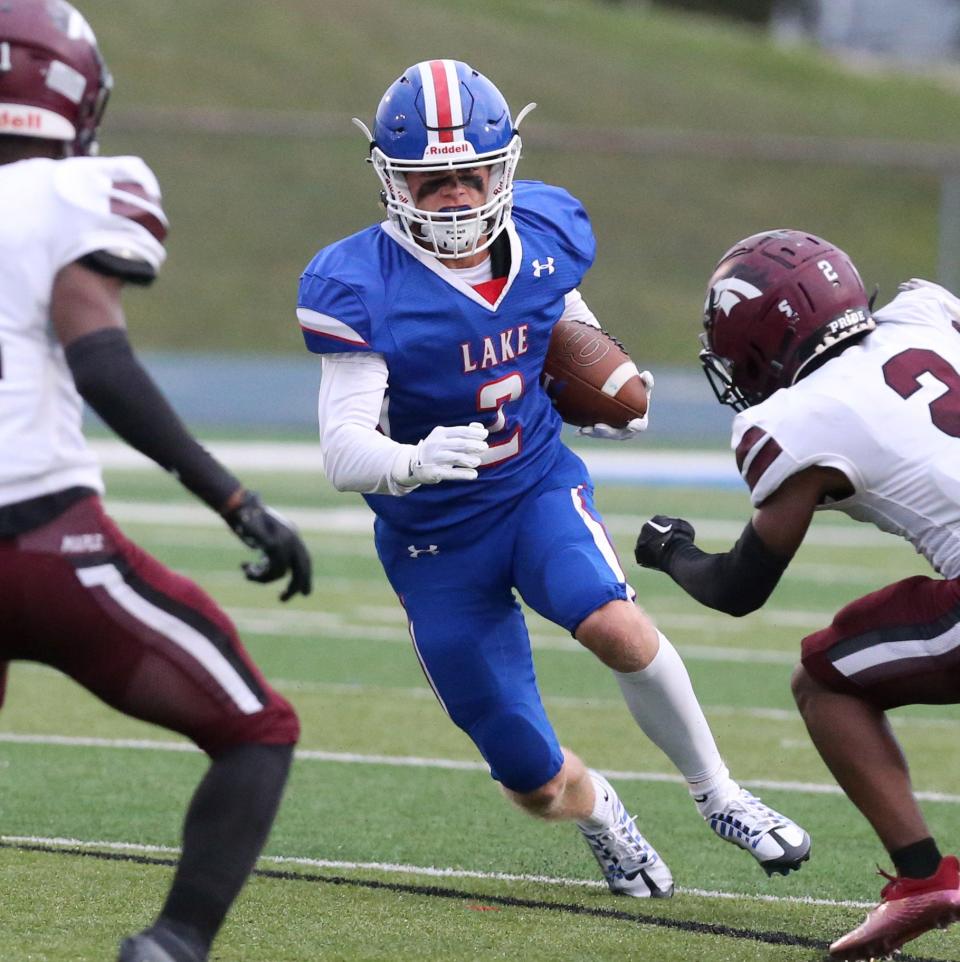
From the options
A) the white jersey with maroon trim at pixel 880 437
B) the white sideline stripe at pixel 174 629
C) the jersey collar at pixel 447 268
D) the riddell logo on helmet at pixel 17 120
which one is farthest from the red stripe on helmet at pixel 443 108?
the white sideline stripe at pixel 174 629

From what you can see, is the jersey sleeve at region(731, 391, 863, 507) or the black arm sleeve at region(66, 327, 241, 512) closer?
the black arm sleeve at region(66, 327, 241, 512)

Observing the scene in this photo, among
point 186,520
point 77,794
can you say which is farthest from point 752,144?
point 77,794

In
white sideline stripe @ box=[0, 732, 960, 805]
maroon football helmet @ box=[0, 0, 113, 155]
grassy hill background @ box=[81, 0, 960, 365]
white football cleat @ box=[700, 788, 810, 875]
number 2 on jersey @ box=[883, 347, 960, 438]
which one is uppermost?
maroon football helmet @ box=[0, 0, 113, 155]

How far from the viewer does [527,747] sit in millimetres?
4047

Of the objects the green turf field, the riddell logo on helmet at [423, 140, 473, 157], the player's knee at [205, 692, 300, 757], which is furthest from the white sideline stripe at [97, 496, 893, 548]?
the player's knee at [205, 692, 300, 757]

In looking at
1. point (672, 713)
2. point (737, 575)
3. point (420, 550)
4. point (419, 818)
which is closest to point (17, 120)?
point (737, 575)

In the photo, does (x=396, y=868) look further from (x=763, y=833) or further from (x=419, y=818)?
(x=763, y=833)

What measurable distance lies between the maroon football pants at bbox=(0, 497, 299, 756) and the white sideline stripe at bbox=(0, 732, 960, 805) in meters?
2.59

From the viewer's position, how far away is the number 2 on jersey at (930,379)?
10.8ft

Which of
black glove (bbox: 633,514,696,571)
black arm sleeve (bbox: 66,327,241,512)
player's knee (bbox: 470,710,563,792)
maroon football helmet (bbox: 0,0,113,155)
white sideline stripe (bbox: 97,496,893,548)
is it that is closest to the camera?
black arm sleeve (bbox: 66,327,241,512)

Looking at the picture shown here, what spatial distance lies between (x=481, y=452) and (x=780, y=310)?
803 millimetres

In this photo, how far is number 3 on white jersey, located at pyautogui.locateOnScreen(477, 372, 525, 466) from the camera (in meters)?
4.14

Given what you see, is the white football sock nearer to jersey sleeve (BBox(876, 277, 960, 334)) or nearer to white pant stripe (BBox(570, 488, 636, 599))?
white pant stripe (BBox(570, 488, 636, 599))

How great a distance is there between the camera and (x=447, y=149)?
4.10m
